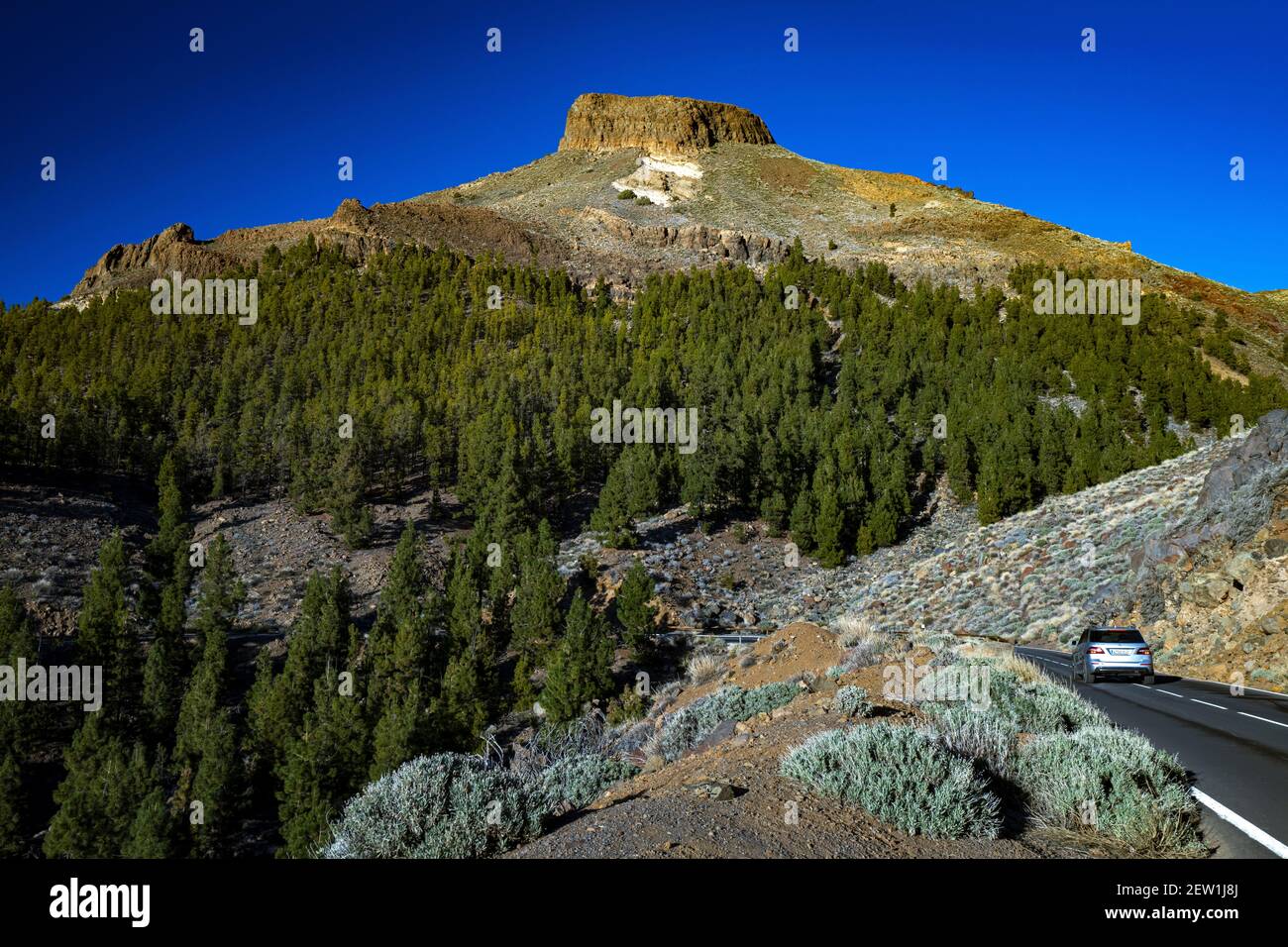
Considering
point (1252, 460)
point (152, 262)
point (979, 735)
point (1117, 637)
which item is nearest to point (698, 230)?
point (152, 262)

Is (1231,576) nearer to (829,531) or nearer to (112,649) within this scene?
(829,531)

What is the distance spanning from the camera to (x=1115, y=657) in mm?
16797

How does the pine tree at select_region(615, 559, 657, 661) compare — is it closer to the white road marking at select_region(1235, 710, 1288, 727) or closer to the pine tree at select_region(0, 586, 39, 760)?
the white road marking at select_region(1235, 710, 1288, 727)

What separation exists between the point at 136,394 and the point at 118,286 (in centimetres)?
3834

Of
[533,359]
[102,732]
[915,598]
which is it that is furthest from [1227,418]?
[102,732]

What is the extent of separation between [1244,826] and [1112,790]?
103cm

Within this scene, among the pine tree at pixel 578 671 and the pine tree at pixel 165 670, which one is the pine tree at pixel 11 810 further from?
the pine tree at pixel 578 671

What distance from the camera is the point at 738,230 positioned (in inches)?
4021

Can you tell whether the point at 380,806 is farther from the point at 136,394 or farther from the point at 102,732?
the point at 136,394

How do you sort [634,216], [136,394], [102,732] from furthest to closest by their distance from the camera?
[634,216], [136,394], [102,732]

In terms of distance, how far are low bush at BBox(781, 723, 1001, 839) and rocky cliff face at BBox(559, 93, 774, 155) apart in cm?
14786

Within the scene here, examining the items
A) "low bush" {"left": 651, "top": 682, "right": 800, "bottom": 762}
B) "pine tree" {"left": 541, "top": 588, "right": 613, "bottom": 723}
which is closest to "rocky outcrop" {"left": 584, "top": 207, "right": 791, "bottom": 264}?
"pine tree" {"left": 541, "top": 588, "right": 613, "bottom": 723}
